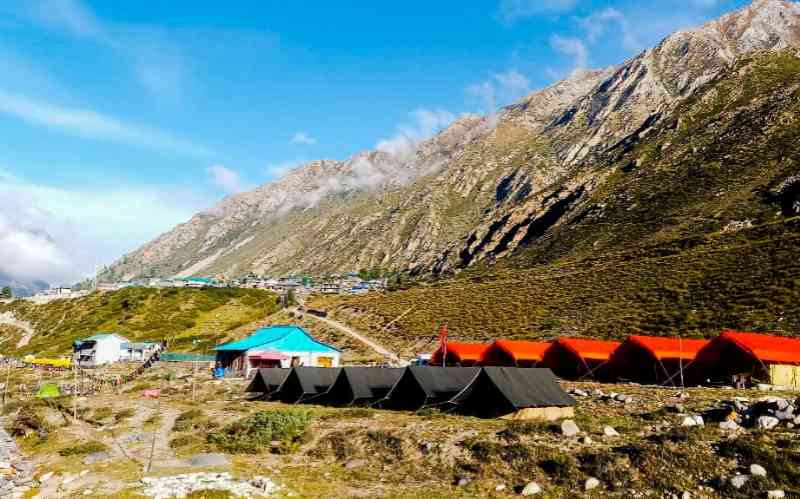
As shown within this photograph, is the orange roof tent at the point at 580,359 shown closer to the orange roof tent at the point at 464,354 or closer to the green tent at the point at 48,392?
the orange roof tent at the point at 464,354

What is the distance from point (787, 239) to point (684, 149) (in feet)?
188

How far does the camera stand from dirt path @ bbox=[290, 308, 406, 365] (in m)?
68.6

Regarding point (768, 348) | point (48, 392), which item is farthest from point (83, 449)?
point (768, 348)

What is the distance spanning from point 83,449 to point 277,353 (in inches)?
1420

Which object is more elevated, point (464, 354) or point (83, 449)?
point (83, 449)

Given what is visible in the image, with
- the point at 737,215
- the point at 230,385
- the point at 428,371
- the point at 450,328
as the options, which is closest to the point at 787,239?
the point at 737,215

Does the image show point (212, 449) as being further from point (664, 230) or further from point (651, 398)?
point (664, 230)

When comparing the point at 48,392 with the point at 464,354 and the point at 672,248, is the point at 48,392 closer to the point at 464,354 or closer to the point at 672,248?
the point at 464,354

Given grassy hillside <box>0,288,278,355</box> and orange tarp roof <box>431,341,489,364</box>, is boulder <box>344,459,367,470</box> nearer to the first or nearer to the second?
orange tarp roof <box>431,341,489,364</box>

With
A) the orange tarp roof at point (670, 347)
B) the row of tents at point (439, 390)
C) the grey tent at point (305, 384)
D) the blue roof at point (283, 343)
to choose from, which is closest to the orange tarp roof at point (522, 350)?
the orange tarp roof at point (670, 347)

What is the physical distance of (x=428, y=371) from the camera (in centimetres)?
3189

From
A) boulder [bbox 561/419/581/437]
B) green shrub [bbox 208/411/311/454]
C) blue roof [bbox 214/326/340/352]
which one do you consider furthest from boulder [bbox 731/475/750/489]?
blue roof [bbox 214/326/340/352]

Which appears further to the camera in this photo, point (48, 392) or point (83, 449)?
point (48, 392)

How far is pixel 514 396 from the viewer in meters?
26.5
